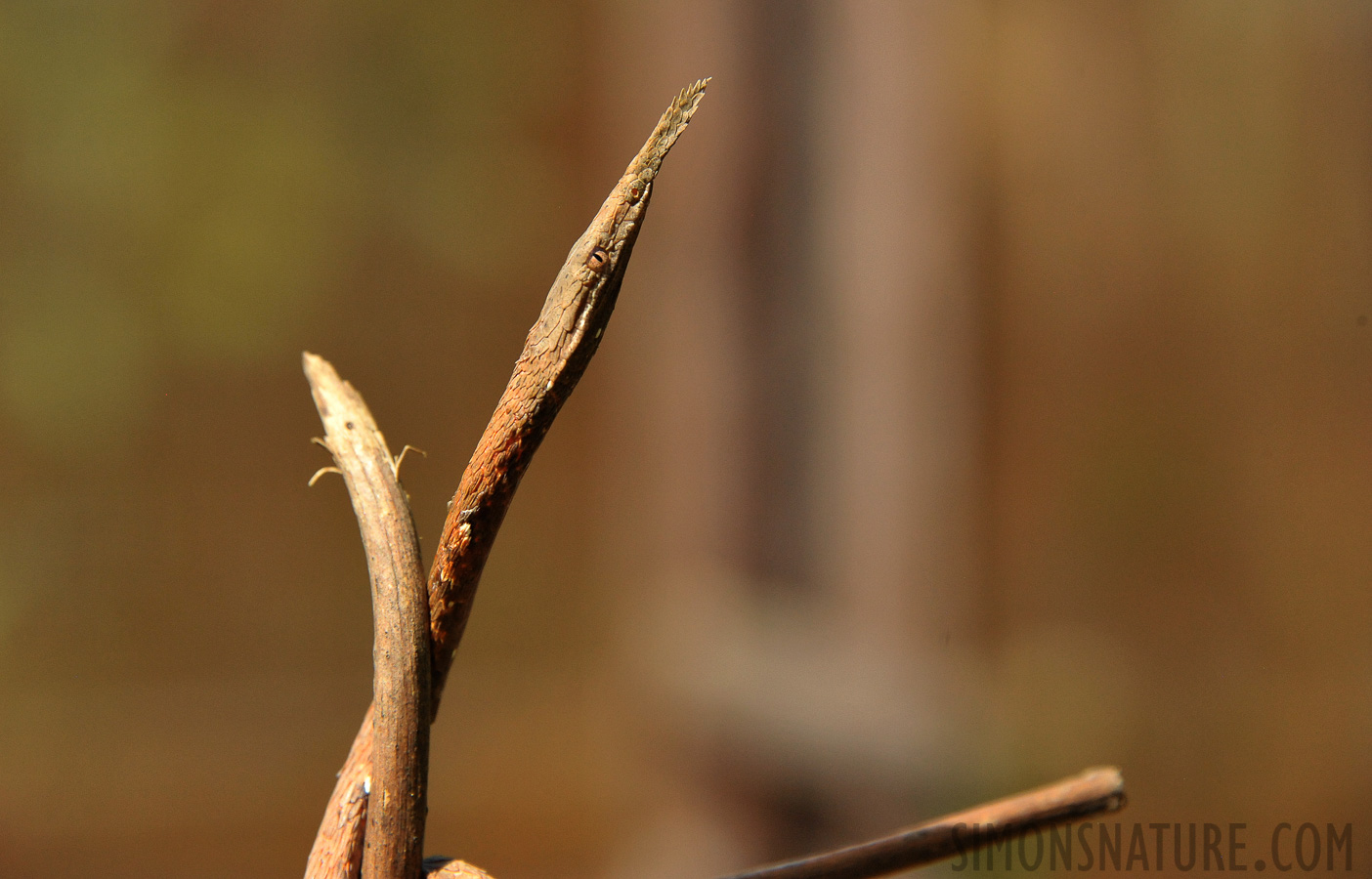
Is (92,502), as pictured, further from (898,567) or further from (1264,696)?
(1264,696)

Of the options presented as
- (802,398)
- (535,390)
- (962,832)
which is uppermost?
(802,398)

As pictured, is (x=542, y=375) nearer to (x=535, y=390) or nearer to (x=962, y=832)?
(x=535, y=390)

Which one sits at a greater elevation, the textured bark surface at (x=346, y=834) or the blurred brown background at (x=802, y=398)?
the blurred brown background at (x=802, y=398)

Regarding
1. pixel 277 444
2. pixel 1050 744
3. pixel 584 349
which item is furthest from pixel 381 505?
pixel 1050 744

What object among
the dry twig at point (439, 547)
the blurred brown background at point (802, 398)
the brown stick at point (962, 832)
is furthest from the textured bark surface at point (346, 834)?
the blurred brown background at point (802, 398)

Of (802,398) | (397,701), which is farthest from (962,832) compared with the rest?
(802,398)

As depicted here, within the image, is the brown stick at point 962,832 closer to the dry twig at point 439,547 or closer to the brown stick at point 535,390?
the dry twig at point 439,547

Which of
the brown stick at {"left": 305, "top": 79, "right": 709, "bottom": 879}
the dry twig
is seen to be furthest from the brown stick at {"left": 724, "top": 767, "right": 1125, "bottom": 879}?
the brown stick at {"left": 305, "top": 79, "right": 709, "bottom": 879}
